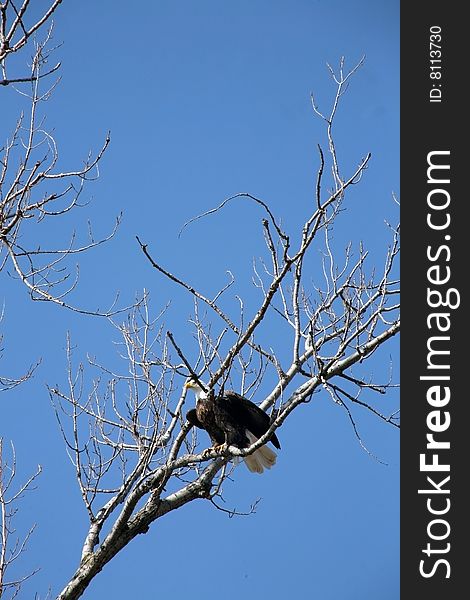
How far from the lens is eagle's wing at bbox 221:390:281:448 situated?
5.22 meters

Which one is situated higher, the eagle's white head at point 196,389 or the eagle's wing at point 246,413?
the eagle's white head at point 196,389

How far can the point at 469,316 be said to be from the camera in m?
3.84

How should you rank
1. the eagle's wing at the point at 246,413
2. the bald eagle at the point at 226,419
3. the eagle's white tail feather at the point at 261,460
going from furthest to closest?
the eagle's white tail feather at the point at 261,460, the bald eagle at the point at 226,419, the eagle's wing at the point at 246,413

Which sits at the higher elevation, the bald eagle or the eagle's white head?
the eagle's white head

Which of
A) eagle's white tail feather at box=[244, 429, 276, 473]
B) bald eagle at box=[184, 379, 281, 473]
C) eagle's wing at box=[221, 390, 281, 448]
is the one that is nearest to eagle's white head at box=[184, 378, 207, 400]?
bald eagle at box=[184, 379, 281, 473]

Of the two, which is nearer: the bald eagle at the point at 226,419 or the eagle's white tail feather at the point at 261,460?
the bald eagle at the point at 226,419

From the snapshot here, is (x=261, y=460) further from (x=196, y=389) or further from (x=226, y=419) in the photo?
(x=196, y=389)

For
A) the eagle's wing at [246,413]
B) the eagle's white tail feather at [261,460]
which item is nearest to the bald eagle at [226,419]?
the eagle's wing at [246,413]

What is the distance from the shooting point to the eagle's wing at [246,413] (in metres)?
5.22

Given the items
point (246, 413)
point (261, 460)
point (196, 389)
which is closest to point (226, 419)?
point (246, 413)

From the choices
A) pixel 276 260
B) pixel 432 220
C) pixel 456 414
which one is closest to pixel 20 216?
pixel 276 260

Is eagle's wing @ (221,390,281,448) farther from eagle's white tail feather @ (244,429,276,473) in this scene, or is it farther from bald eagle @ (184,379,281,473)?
eagle's white tail feather @ (244,429,276,473)

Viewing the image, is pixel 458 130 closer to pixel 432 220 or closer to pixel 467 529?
pixel 432 220

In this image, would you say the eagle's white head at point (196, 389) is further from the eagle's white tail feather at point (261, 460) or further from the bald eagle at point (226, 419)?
the eagle's white tail feather at point (261, 460)
